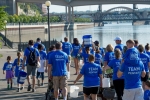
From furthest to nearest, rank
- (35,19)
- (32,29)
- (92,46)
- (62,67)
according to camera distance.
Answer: (35,19) < (32,29) < (92,46) < (62,67)

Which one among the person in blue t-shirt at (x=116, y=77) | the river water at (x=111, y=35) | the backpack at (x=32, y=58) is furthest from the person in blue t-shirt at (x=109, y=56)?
the river water at (x=111, y=35)

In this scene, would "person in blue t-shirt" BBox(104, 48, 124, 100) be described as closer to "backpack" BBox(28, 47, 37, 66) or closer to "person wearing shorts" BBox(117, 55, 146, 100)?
"person wearing shorts" BBox(117, 55, 146, 100)

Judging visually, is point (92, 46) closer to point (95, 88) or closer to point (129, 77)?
point (95, 88)

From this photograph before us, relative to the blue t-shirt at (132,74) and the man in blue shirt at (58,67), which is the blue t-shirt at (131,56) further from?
the man in blue shirt at (58,67)

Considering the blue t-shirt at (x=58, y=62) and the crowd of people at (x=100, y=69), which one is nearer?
the crowd of people at (x=100, y=69)

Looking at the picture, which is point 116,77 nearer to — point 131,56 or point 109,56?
point 109,56

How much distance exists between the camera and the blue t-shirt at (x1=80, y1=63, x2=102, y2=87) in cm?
1028

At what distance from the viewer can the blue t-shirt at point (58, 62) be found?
37.4 ft

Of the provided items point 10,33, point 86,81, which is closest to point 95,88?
point 86,81

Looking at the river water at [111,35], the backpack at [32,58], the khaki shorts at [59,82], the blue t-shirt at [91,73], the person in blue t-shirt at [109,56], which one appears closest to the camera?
the blue t-shirt at [91,73]

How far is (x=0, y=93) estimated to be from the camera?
14.5 metres

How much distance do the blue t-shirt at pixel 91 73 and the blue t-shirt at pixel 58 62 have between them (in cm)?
128

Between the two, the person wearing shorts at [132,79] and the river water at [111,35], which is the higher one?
the river water at [111,35]

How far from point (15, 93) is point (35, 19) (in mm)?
112627
